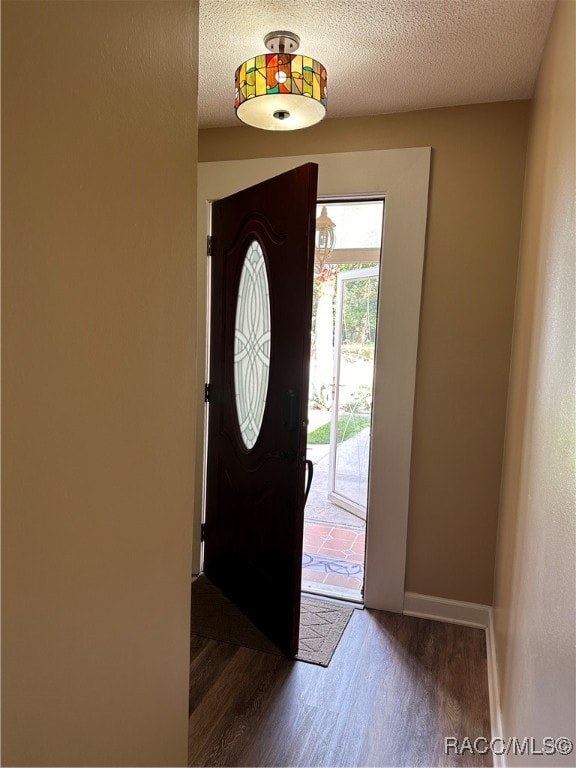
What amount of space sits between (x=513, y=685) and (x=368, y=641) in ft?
3.07

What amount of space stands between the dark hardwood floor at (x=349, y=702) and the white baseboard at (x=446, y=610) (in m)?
0.06

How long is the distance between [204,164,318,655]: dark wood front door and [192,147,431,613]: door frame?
422 millimetres

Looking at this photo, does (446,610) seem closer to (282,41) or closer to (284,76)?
(284,76)

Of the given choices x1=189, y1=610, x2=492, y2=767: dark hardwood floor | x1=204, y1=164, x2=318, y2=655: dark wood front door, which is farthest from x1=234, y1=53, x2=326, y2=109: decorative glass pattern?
x1=189, y1=610, x2=492, y2=767: dark hardwood floor

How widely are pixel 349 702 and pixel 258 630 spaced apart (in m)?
0.59

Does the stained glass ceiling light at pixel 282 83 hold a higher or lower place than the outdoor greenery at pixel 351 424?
higher

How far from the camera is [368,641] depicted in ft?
7.94

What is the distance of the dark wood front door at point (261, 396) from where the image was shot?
88.4 inches

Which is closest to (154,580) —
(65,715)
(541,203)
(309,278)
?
(65,715)

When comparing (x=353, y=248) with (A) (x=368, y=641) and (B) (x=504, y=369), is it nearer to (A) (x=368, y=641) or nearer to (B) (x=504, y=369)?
(B) (x=504, y=369)

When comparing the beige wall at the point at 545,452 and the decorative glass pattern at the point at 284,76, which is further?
the decorative glass pattern at the point at 284,76

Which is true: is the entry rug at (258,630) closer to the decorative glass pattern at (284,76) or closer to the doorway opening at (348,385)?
the doorway opening at (348,385)

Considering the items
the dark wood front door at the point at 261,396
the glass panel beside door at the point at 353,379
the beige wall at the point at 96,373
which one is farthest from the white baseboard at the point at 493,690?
the glass panel beside door at the point at 353,379

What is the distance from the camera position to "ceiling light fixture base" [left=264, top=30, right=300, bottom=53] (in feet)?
6.05
